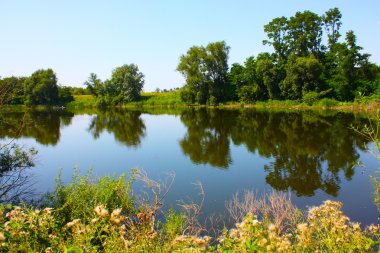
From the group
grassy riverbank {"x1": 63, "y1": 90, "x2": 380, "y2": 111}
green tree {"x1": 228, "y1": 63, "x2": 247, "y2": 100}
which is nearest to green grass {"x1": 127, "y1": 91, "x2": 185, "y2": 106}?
grassy riverbank {"x1": 63, "y1": 90, "x2": 380, "y2": 111}

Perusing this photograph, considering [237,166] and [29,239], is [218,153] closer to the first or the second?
[237,166]

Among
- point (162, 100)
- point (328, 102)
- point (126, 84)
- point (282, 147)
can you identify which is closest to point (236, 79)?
point (162, 100)

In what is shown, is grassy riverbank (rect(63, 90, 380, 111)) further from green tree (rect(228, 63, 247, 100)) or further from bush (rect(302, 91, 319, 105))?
green tree (rect(228, 63, 247, 100))

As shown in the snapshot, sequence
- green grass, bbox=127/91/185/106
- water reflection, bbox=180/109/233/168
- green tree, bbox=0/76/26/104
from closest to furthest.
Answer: green tree, bbox=0/76/26/104 < water reflection, bbox=180/109/233/168 < green grass, bbox=127/91/185/106

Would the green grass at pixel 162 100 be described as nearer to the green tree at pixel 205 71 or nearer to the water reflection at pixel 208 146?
A: the green tree at pixel 205 71

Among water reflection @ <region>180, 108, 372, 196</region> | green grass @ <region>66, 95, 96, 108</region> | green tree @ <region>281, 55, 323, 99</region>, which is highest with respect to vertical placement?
green tree @ <region>281, 55, 323, 99</region>

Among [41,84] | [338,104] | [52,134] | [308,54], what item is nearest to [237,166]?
[52,134]

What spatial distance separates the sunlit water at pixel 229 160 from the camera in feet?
35.8

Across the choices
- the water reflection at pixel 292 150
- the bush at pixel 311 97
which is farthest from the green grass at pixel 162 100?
the water reflection at pixel 292 150

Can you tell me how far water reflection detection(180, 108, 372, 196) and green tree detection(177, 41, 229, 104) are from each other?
37.0m

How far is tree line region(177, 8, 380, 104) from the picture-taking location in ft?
157

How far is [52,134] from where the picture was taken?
2803cm

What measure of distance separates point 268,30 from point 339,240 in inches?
2456

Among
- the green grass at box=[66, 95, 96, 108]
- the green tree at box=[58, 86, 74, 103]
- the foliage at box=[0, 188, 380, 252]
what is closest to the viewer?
the foliage at box=[0, 188, 380, 252]
